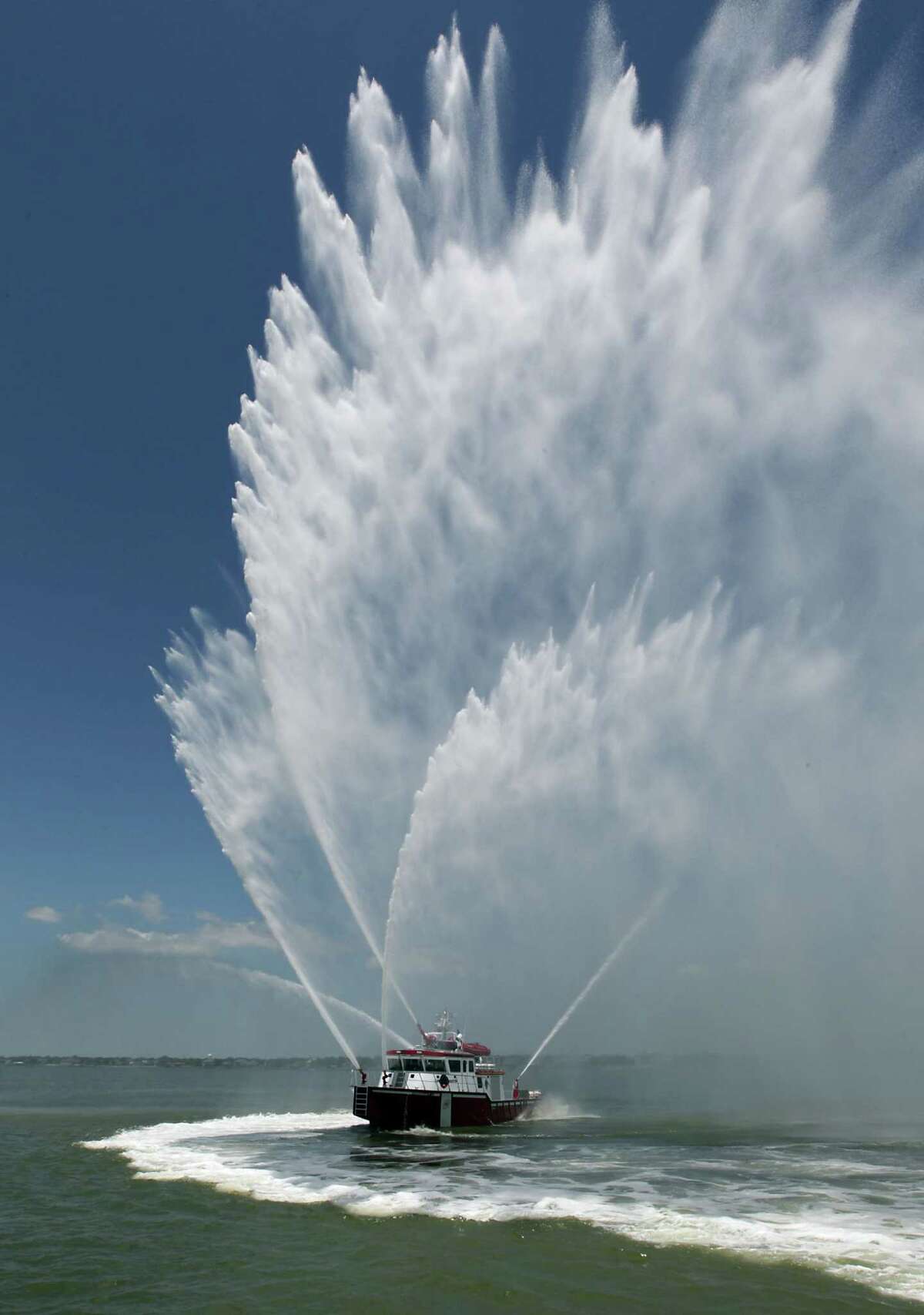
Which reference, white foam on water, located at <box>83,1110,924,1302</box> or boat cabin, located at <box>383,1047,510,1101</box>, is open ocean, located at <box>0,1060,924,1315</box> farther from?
boat cabin, located at <box>383,1047,510,1101</box>

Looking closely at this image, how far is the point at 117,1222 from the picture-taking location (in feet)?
95.3

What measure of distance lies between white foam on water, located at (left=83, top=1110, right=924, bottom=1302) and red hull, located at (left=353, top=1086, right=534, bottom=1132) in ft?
3.47

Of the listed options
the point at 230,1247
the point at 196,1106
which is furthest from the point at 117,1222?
the point at 196,1106

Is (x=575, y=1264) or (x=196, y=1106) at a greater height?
(x=196, y=1106)

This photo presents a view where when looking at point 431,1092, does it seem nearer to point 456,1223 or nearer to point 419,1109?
point 419,1109

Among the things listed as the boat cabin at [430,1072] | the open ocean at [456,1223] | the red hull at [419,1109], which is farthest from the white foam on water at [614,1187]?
the boat cabin at [430,1072]

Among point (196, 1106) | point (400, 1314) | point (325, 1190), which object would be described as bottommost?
point (400, 1314)

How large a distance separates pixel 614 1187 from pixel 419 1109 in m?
20.4

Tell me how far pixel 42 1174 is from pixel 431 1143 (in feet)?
64.2

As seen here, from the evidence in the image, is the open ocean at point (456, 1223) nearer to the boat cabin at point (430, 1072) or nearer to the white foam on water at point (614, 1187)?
the white foam on water at point (614, 1187)

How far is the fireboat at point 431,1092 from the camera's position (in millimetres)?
52031

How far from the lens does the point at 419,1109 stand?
2069 inches

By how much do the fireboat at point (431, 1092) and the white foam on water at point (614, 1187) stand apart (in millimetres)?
1465

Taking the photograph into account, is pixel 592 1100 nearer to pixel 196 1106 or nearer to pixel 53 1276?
pixel 196 1106
